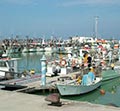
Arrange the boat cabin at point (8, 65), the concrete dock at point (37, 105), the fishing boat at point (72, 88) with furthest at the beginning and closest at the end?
the boat cabin at point (8, 65) < the fishing boat at point (72, 88) < the concrete dock at point (37, 105)

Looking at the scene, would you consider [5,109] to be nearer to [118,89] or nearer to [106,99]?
[106,99]

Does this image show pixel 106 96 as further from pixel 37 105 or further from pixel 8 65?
pixel 37 105

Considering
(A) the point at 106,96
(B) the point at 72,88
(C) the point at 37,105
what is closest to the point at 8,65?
(B) the point at 72,88

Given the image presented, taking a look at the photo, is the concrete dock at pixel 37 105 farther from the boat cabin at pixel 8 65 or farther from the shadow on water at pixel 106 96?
the boat cabin at pixel 8 65

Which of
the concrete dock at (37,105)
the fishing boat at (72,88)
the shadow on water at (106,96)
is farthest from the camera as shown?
the shadow on water at (106,96)

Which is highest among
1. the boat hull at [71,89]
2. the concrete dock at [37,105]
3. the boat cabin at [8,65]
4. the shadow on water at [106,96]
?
the concrete dock at [37,105]

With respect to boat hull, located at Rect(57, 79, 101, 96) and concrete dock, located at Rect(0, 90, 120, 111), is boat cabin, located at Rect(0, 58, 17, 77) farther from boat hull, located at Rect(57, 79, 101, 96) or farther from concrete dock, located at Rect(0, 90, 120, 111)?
concrete dock, located at Rect(0, 90, 120, 111)

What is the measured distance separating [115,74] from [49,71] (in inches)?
372

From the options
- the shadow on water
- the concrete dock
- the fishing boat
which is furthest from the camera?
the shadow on water

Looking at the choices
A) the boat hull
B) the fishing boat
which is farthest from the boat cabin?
the boat hull

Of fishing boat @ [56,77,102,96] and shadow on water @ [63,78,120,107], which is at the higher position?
fishing boat @ [56,77,102,96]

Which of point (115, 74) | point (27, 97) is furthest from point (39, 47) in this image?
point (27, 97)

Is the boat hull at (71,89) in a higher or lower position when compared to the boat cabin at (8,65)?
lower

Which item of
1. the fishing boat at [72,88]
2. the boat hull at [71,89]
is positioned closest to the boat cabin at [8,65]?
the fishing boat at [72,88]
